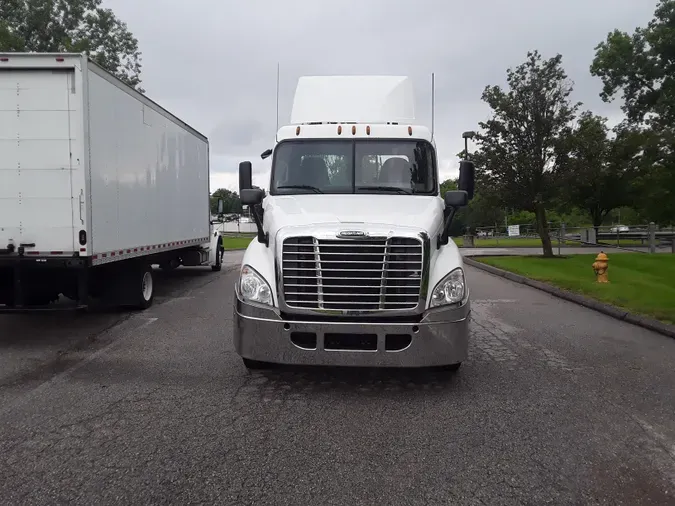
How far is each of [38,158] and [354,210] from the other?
4153 mm

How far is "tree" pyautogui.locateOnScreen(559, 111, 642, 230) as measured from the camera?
19.4 m

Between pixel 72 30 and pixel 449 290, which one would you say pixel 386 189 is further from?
pixel 72 30

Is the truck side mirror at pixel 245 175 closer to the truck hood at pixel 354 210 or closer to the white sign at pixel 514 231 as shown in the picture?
the truck hood at pixel 354 210

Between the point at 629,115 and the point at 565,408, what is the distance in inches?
1219

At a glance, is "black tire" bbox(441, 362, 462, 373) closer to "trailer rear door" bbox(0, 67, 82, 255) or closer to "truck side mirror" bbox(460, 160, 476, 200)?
"truck side mirror" bbox(460, 160, 476, 200)

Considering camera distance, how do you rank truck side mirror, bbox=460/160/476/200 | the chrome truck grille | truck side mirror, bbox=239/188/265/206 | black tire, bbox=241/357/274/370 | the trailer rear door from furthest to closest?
the trailer rear door, truck side mirror, bbox=460/160/476/200, truck side mirror, bbox=239/188/265/206, black tire, bbox=241/357/274/370, the chrome truck grille

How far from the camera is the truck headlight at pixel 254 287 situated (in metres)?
4.96

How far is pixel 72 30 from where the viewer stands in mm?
33562

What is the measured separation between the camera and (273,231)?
17.4 feet

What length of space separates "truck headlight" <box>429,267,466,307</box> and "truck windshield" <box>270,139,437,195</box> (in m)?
1.52

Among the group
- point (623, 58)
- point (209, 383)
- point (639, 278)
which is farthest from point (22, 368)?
point (623, 58)

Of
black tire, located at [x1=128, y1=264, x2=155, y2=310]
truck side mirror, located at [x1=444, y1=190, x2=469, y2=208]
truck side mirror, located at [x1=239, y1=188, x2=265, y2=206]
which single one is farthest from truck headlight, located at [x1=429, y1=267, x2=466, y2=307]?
black tire, located at [x1=128, y1=264, x2=155, y2=310]

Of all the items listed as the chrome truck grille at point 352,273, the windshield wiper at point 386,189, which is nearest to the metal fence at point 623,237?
the windshield wiper at point 386,189

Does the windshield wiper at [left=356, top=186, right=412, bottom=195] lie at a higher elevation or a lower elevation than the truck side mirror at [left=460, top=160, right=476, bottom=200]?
lower
